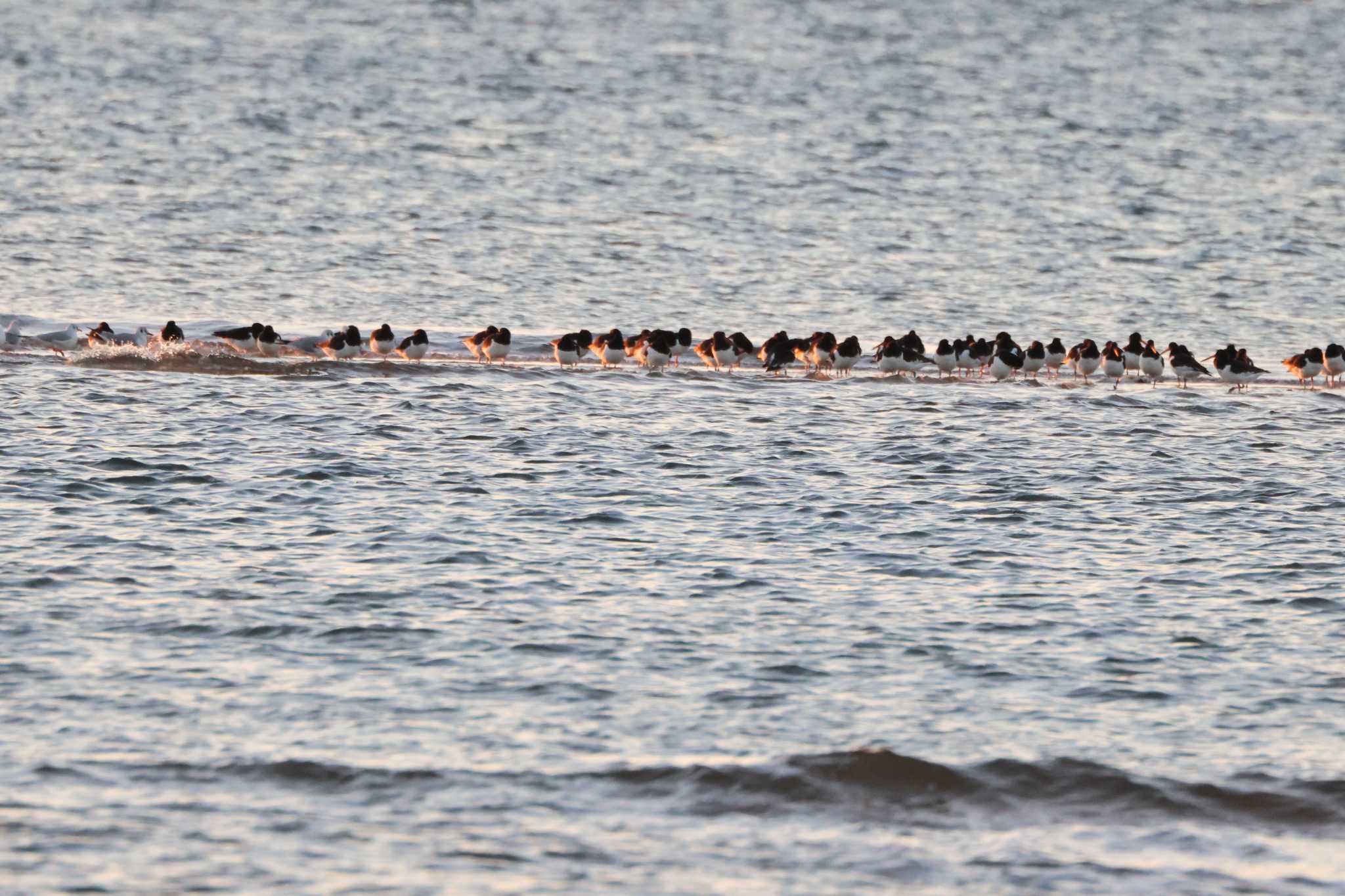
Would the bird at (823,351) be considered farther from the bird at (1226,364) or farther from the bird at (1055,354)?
the bird at (1226,364)

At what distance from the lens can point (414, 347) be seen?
2708 centimetres

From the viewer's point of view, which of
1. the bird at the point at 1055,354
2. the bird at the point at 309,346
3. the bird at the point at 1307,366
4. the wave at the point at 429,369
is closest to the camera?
the wave at the point at 429,369

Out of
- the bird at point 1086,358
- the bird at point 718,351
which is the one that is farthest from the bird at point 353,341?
the bird at point 1086,358

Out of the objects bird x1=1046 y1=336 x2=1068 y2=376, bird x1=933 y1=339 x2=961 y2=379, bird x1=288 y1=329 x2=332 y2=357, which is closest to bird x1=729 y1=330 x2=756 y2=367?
bird x1=933 y1=339 x2=961 y2=379

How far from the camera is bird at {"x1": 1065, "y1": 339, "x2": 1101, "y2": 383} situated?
89.5ft

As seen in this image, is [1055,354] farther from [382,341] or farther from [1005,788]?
[1005,788]

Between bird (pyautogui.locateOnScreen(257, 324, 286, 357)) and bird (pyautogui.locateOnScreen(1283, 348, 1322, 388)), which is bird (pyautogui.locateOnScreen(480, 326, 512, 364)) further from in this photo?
bird (pyautogui.locateOnScreen(1283, 348, 1322, 388))

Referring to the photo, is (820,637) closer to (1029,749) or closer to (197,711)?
(1029,749)

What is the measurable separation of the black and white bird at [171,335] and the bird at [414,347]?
322 centimetres

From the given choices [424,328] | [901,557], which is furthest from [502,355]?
[901,557]

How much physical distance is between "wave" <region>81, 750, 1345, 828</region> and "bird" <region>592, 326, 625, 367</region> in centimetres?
1516

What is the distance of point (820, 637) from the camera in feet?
49.2

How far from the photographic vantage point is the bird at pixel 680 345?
2817cm

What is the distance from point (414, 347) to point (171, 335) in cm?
358
